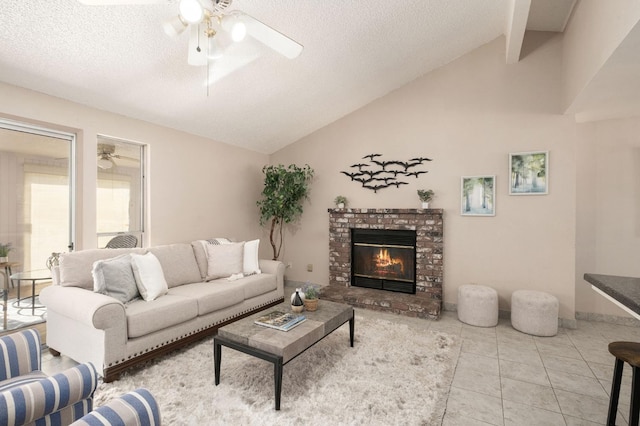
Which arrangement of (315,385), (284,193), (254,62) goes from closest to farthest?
(315,385)
(254,62)
(284,193)

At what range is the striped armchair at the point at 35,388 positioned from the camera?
3.55 ft

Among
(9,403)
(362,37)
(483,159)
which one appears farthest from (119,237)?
(483,159)

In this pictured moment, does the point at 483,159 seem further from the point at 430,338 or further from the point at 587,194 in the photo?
the point at 430,338

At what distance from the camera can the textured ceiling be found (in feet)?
7.79

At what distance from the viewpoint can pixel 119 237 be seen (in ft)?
12.0

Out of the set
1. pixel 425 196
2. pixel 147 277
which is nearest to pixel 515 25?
pixel 425 196

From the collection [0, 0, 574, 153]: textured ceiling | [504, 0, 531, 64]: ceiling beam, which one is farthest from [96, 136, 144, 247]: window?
[504, 0, 531, 64]: ceiling beam

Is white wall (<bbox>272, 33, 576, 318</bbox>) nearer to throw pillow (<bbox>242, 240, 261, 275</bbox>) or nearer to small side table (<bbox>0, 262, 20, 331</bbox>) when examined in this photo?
throw pillow (<bbox>242, 240, 261, 275</bbox>)

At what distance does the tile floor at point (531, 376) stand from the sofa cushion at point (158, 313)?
0.75m

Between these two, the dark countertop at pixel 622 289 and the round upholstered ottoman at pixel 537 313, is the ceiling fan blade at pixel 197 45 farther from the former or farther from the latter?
the round upholstered ottoman at pixel 537 313

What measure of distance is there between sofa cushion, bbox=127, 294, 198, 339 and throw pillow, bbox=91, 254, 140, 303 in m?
0.11

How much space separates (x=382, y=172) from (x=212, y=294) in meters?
2.93

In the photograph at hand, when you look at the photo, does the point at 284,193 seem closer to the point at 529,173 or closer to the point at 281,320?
the point at 281,320

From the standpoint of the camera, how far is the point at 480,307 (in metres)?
3.65
